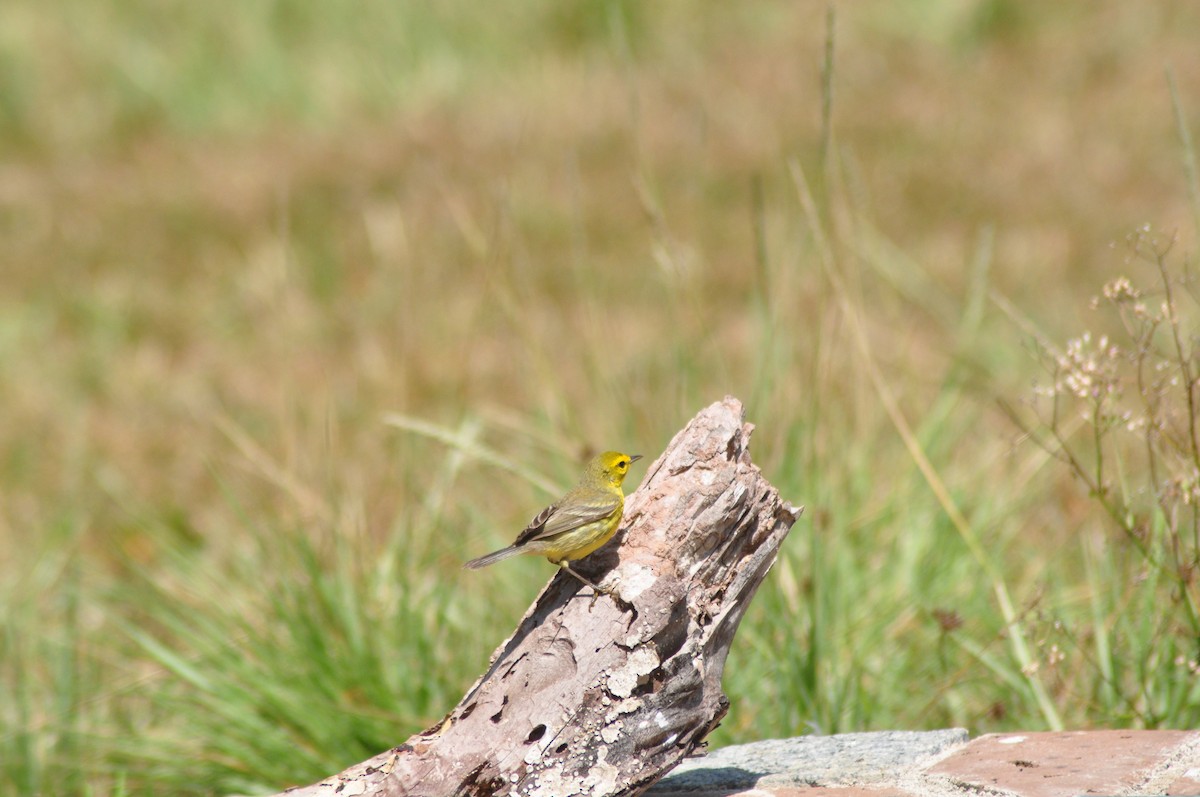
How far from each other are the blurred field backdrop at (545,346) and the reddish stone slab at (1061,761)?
0.34 meters

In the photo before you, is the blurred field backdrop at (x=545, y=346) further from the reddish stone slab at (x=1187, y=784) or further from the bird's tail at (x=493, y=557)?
the bird's tail at (x=493, y=557)

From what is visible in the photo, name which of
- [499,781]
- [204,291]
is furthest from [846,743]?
[204,291]

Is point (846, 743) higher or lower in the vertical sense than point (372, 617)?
lower

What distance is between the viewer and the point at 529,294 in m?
4.76

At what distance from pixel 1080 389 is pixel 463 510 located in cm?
285

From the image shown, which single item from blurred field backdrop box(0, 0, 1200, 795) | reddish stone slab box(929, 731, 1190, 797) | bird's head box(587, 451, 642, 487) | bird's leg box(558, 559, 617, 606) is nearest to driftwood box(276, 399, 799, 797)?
bird's leg box(558, 559, 617, 606)

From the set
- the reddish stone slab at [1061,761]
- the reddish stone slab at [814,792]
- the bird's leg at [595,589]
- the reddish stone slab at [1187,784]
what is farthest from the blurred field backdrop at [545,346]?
the bird's leg at [595,589]

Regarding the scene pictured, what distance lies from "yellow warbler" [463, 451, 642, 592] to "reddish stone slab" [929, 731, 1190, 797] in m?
0.85

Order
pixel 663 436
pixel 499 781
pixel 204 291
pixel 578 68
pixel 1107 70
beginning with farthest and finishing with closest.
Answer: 1. pixel 578 68
2. pixel 1107 70
3. pixel 204 291
4. pixel 663 436
5. pixel 499 781

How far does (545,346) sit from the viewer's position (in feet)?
27.9

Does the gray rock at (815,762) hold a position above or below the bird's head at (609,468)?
below

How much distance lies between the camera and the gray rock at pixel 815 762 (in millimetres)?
2881

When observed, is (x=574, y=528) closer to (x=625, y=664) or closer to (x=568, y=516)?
(x=568, y=516)

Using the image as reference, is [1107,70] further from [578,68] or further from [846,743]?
[846,743]
